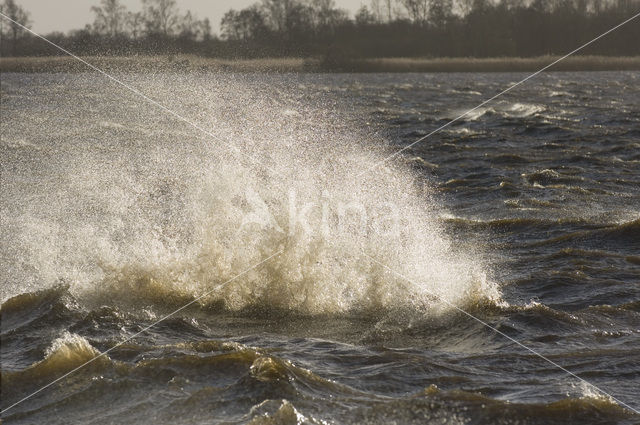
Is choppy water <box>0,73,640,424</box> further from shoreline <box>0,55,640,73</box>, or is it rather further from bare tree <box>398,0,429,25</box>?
bare tree <box>398,0,429,25</box>

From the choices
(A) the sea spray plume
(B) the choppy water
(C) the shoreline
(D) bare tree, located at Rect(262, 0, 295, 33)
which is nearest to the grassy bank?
(C) the shoreline

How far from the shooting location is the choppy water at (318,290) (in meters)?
5.02

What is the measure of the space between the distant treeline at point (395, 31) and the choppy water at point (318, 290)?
40406 millimetres

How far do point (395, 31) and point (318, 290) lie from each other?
8489 cm

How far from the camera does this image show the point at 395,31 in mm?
89500

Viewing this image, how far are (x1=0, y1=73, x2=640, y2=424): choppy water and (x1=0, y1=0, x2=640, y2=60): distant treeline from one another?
4041 centimetres

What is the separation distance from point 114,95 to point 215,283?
20.1 metres

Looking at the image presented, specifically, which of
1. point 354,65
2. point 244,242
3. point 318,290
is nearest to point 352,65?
point 354,65

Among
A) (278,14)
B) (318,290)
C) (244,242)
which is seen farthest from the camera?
(278,14)

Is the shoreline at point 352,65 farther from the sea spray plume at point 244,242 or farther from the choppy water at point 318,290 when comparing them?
the sea spray plume at point 244,242

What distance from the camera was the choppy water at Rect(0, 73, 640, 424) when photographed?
16.5 ft

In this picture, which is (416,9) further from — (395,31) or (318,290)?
(318,290)

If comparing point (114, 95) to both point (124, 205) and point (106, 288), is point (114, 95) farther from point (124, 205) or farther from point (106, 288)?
point (106, 288)

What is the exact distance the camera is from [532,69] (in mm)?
56094
